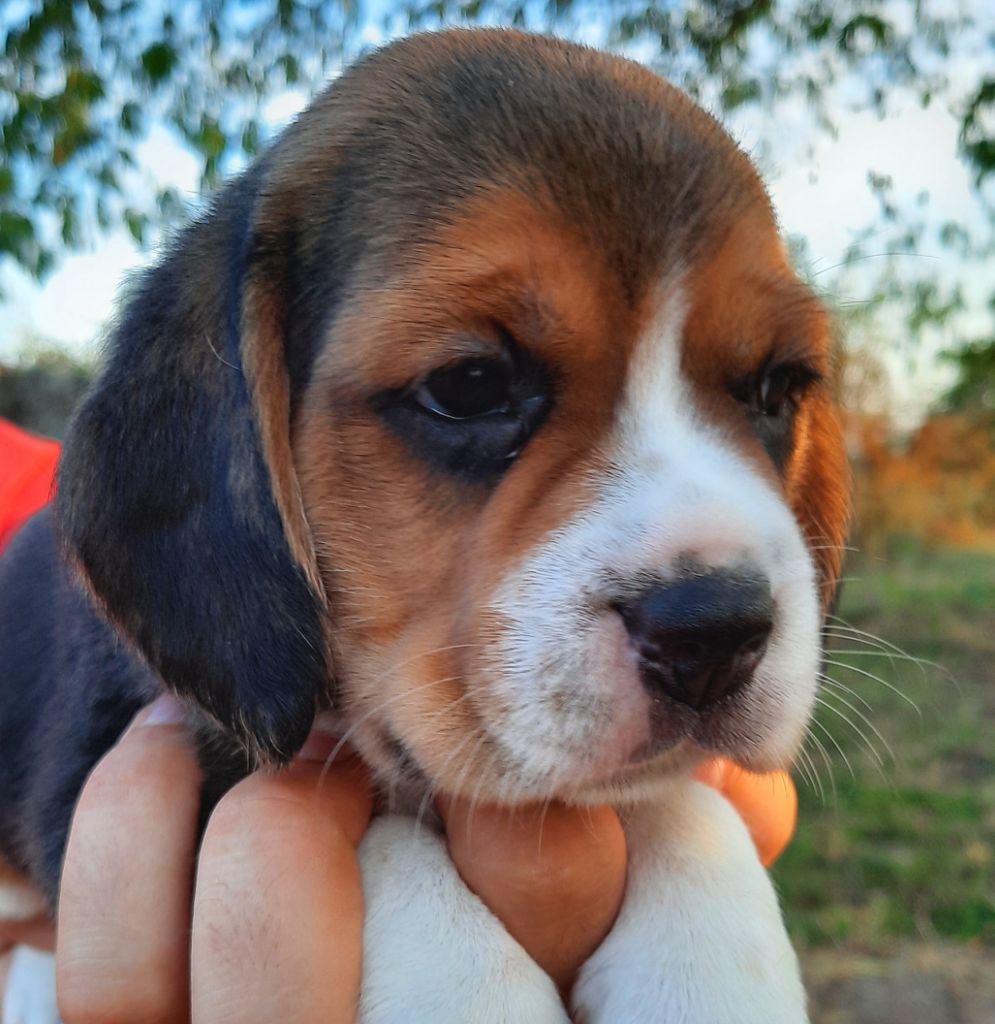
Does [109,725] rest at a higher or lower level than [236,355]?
lower

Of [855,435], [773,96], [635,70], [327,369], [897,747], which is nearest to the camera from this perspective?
[327,369]

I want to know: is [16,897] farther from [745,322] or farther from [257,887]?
[745,322]

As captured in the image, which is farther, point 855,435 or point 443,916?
point 855,435

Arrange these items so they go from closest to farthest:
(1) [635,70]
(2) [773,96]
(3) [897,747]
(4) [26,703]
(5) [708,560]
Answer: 1. (5) [708,560]
2. (1) [635,70]
3. (4) [26,703]
4. (2) [773,96]
5. (3) [897,747]

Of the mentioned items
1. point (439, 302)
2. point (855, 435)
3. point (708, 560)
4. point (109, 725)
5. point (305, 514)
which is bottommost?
point (855, 435)

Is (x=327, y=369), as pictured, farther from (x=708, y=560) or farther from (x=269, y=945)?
(x=269, y=945)

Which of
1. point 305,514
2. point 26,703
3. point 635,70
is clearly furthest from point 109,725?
point 635,70
